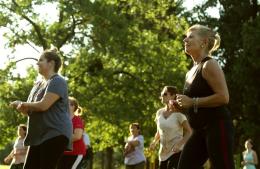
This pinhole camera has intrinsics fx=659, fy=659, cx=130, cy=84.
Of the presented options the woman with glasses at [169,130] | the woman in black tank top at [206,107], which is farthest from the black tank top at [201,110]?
the woman with glasses at [169,130]

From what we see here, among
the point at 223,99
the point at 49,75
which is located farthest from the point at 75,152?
the point at 223,99

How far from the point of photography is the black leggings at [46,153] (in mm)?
6512

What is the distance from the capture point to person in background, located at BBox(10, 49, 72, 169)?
657cm

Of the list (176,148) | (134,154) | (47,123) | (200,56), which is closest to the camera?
(200,56)

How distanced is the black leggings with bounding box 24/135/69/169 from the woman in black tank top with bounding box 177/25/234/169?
49.4 inches

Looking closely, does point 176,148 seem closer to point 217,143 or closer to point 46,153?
point 46,153

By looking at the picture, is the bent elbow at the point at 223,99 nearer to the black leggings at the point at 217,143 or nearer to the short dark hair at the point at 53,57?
the black leggings at the point at 217,143

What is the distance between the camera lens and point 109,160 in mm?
45125

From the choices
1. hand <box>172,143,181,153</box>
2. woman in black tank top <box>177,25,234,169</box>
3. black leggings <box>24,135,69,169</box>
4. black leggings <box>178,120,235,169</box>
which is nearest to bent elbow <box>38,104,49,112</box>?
black leggings <box>24,135,69,169</box>

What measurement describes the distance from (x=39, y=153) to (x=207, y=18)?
3592 cm

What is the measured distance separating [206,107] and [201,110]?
0.06 meters

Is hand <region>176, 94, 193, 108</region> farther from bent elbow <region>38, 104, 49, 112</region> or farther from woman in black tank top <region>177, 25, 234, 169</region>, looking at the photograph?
bent elbow <region>38, 104, 49, 112</region>

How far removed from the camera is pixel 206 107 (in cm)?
600

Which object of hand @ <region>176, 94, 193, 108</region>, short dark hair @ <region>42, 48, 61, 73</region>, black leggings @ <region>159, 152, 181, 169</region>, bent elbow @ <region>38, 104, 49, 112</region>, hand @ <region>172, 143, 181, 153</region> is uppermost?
short dark hair @ <region>42, 48, 61, 73</region>
